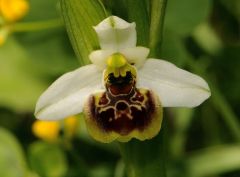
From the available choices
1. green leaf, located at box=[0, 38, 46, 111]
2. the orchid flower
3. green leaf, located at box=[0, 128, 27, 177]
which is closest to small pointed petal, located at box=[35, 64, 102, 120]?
the orchid flower

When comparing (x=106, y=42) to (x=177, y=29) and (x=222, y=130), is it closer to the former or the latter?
(x=177, y=29)

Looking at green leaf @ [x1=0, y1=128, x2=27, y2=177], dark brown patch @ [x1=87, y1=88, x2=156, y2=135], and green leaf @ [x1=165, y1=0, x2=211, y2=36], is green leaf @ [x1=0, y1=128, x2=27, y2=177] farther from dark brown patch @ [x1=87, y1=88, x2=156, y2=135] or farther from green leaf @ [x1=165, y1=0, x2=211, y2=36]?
green leaf @ [x1=165, y1=0, x2=211, y2=36]

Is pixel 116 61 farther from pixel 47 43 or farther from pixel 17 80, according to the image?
pixel 17 80

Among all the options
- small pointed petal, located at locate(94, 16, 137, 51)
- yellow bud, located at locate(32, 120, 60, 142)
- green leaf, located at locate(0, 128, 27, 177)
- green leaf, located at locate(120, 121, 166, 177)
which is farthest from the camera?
yellow bud, located at locate(32, 120, 60, 142)

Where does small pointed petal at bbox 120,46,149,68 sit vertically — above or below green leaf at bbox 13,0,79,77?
above

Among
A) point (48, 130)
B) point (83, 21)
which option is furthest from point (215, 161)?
point (83, 21)

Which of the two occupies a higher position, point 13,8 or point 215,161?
point 13,8
